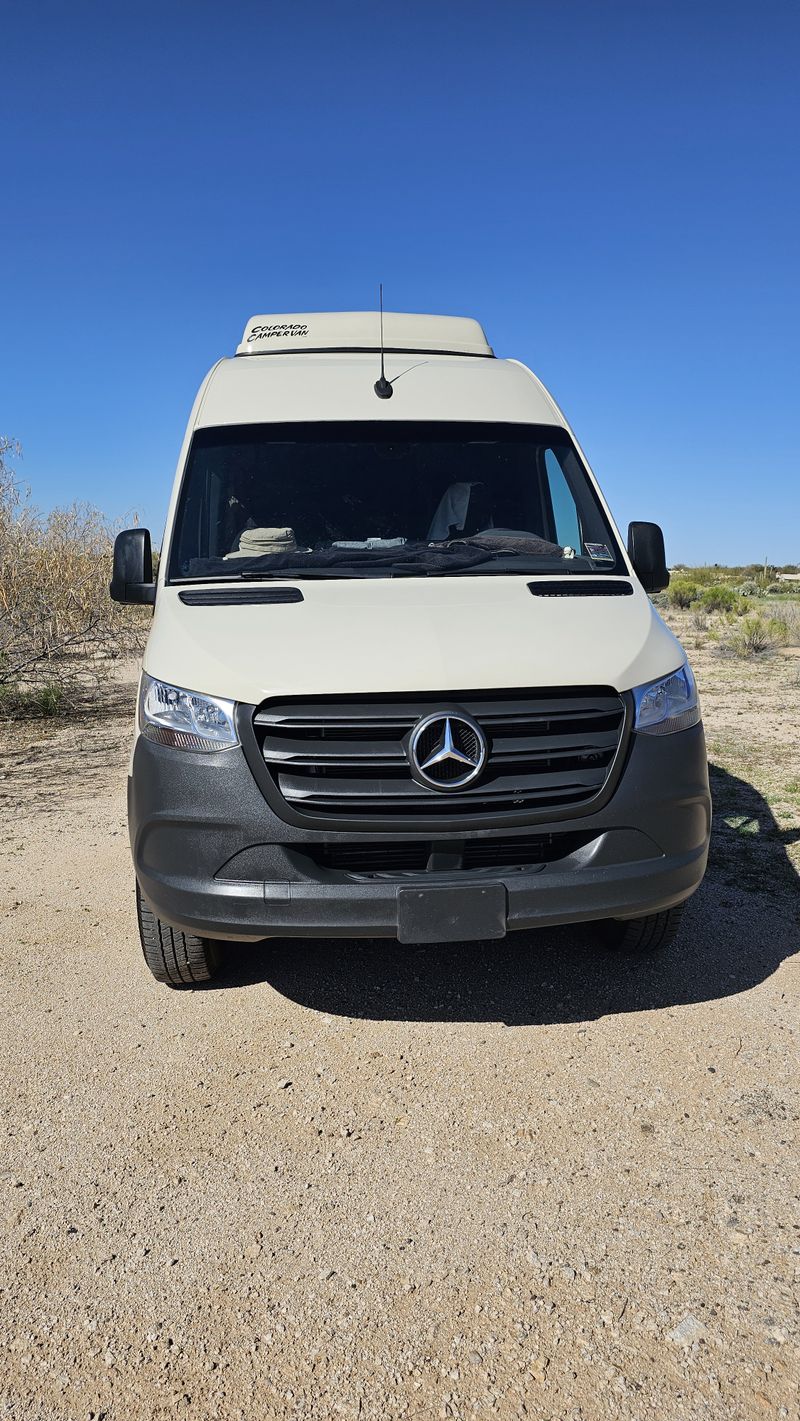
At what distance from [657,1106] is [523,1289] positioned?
0.91 m

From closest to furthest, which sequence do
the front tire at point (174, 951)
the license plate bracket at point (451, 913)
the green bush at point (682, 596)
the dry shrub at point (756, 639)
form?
the license plate bracket at point (451, 913)
the front tire at point (174, 951)
the dry shrub at point (756, 639)
the green bush at point (682, 596)

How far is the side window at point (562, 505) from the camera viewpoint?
4.62 m

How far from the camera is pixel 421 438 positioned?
4.71m

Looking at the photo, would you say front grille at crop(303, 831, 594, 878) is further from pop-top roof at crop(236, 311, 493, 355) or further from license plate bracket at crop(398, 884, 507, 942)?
pop-top roof at crop(236, 311, 493, 355)

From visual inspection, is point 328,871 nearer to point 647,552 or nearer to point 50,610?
point 647,552

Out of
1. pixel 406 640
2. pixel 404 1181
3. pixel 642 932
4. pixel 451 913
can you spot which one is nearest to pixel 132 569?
pixel 406 640

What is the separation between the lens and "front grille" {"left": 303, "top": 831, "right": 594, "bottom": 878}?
317 cm

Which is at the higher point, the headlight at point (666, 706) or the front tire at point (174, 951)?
the headlight at point (666, 706)

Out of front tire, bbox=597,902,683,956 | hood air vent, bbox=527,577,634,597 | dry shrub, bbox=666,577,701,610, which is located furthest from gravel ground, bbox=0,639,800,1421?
dry shrub, bbox=666,577,701,610

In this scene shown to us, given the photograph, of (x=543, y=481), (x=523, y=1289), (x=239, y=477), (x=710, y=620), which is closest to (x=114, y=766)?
(x=239, y=477)

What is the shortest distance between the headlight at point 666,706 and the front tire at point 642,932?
0.80m

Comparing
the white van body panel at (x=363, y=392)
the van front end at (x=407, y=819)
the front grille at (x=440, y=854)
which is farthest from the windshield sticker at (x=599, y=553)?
the front grille at (x=440, y=854)

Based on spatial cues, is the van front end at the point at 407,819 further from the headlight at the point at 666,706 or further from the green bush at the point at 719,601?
the green bush at the point at 719,601

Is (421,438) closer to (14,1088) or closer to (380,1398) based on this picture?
(14,1088)
